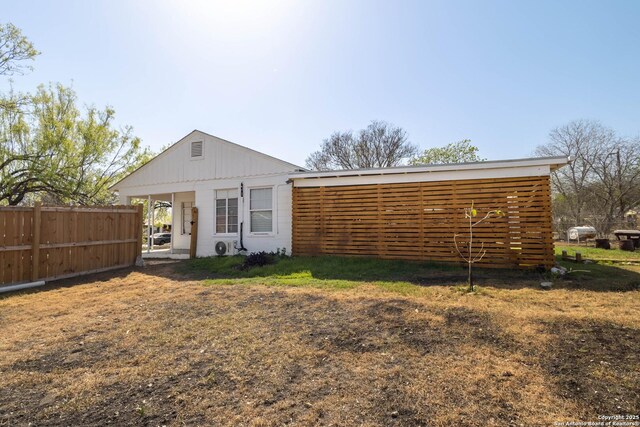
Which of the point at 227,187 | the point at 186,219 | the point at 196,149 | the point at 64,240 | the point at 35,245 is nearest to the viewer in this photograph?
the point at 35,245

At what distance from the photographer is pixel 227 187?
40.4 ft

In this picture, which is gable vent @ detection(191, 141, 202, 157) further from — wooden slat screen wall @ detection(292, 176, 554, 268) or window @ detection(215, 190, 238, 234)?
wooden slat screen wall @ detection(292, 176, 554, 268)

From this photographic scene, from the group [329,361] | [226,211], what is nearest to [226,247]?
[226,211]

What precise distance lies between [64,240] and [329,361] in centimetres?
856

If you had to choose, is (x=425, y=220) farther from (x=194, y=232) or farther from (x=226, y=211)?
(x=194, y=232)

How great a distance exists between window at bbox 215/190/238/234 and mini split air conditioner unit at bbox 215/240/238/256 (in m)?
0.54

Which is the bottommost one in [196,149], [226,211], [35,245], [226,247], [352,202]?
[226,247]

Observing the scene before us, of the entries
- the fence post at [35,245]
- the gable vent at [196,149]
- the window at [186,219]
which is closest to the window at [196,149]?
the gable vent at [196,149]

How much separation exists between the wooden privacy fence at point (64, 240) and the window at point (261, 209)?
11.7ft

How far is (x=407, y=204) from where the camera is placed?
966 centimetres

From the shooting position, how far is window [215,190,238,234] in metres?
12.4

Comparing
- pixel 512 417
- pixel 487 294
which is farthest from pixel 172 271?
pixel 512 417

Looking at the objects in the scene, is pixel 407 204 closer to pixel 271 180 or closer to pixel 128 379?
pixel 271 180

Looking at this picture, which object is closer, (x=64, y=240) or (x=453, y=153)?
(x=64, y=240)
